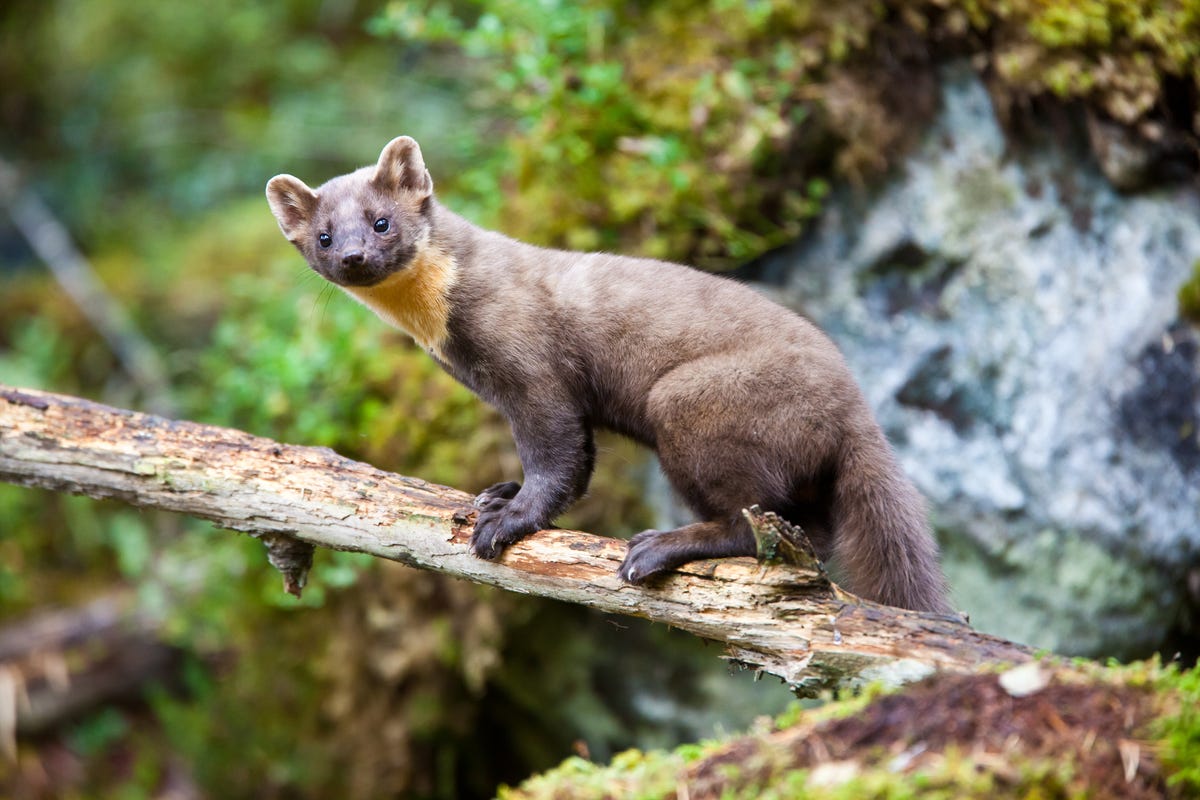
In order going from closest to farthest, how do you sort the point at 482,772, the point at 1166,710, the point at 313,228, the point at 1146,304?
1. the point at 1166,710
2. the point at 313,228
3. the point at 1146,304
4. the point at 482,772

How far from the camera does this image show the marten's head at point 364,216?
15.1ft

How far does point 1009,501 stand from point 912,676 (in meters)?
2.38

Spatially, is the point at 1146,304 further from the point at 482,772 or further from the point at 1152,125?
the point at 482,772

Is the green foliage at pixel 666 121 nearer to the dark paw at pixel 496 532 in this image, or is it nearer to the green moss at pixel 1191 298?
the green moss at pixel 1191 298

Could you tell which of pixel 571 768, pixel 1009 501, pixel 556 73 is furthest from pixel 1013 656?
pixel 556 73

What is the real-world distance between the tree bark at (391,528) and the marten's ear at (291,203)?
46.0 inches

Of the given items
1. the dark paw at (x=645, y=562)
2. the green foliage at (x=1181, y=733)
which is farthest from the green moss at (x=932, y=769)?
the dark paw at (x=645, y=562)

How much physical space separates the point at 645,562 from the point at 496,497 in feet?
3.23

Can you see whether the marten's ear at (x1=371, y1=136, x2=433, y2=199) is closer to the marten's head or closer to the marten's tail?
the marten's head

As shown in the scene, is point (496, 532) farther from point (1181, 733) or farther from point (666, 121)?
point (666, 121)

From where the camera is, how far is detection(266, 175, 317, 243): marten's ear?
4.83 metres

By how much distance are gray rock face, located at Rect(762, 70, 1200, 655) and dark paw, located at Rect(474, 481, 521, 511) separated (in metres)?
2.24

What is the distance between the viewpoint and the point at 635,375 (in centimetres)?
447

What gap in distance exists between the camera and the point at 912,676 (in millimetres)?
3277
